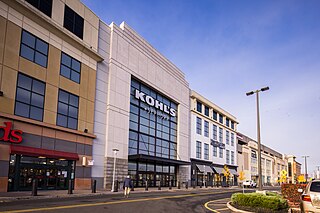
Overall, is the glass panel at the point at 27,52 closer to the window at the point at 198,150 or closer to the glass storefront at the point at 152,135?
the glass storefront at the point at 152,135

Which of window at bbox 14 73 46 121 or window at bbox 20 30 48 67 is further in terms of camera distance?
window at bbox 20 30 48 67

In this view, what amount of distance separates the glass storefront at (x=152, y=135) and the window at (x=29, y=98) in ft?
46.6

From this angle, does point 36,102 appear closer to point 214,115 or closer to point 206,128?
point 206,128

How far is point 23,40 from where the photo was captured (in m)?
25.1

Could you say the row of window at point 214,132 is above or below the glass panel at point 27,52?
below

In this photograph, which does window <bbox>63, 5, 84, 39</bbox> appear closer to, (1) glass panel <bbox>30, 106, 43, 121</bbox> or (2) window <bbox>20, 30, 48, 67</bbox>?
(2) window <bbox>20, 30, 48, 67</bbox>

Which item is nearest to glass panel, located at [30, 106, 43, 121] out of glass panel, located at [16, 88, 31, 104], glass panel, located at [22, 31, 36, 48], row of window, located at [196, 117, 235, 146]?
glass panel, located at [16, 88, 31, 104]

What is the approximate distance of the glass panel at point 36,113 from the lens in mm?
25155

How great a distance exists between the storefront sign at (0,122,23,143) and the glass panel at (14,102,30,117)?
4.62ft

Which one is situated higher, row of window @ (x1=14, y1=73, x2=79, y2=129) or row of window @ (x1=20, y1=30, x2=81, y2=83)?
row of window @ (x1=20, y1=30, x2=81, y2=83)

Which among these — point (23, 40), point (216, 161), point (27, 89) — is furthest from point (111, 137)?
point (216, 161)

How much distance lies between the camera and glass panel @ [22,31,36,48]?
25.2 metres

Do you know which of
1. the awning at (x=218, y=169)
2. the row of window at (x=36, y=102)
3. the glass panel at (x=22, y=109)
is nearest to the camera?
the glass panel at (x=22, y=109)

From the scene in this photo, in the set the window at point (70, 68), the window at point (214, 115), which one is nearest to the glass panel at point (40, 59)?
the window at point (70, 68)
